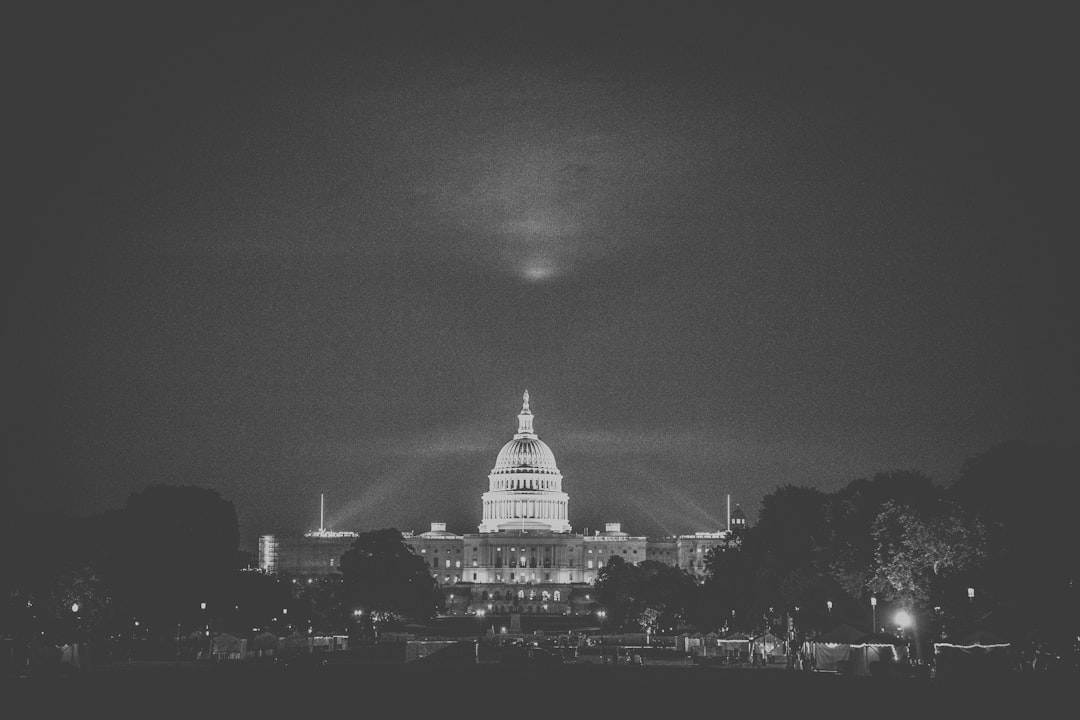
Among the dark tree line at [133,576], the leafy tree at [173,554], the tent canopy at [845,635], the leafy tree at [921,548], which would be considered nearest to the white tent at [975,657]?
the tent canopy at [845,635]

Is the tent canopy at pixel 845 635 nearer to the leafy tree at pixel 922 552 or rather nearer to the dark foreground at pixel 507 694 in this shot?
the dark foreground at pixel 507 694

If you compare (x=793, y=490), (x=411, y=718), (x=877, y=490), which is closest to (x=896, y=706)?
(x=411, y=718)

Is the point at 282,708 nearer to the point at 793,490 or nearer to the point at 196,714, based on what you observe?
the point at 196,714

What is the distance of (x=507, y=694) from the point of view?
65.1 m

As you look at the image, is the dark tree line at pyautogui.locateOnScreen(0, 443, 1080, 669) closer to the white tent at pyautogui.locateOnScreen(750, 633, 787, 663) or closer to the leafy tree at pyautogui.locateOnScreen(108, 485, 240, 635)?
the leafy tree at pyautogui.locateOnScreen(108, 485, 240, 635)

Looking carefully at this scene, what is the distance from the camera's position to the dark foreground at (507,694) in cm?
5325

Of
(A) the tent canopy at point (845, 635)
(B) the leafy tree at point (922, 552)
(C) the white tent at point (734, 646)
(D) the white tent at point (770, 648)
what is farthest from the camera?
(C) the white tent at point (734, 646)

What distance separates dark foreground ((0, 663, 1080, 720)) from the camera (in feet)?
175

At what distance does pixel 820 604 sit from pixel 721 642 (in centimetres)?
1022

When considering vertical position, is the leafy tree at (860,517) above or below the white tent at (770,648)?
above

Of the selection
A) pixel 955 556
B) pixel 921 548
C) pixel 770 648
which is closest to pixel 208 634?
pixel 770 648

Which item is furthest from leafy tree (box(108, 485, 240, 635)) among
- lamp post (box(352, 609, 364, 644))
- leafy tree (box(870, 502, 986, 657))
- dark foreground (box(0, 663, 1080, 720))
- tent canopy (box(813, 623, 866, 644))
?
leafy tree (box(870, 502, 986, 657))

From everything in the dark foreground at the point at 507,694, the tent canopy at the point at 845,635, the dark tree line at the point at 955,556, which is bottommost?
the dark foreground at the point at 507,694

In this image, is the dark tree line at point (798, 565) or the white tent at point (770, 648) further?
the white tent at point (770, 648)
